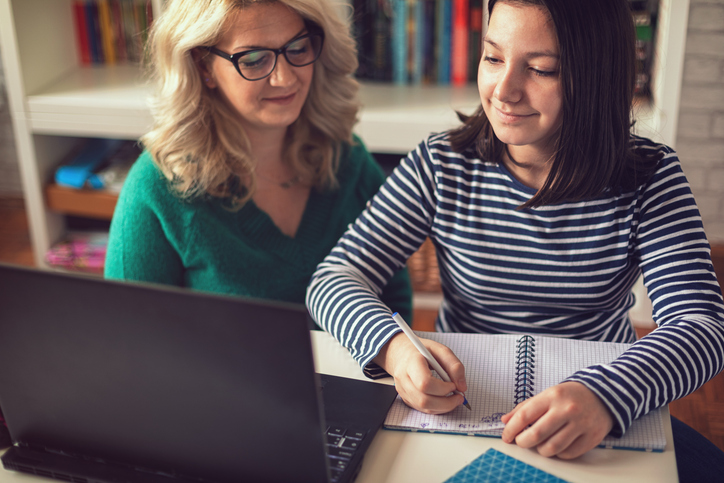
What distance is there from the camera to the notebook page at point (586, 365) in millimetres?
794

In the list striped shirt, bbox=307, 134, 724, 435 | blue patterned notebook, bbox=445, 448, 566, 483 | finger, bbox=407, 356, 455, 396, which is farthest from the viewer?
striped shirt, bbox=307, 134, 724, 435

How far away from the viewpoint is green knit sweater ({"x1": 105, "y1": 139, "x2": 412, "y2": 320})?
1.22m

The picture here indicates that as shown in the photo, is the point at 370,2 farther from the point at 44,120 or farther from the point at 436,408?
the point at 436,408

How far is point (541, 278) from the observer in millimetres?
1098

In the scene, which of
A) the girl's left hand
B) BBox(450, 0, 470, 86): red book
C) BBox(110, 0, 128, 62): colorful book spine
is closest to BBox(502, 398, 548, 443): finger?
the girl's left hand

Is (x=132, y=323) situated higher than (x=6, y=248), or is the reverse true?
(x=132, y=323)

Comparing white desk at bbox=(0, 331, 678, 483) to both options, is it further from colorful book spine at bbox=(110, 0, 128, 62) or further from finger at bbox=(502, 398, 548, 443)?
colorful book spine at bbox=(110, 0, 128, 62)

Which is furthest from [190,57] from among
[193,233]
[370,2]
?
[370,2]

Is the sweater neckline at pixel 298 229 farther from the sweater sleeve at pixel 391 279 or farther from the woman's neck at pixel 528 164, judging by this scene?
the woman's neck at pixel 528 164

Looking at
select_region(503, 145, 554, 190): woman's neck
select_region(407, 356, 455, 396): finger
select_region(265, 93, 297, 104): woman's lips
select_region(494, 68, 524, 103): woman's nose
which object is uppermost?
select_region(494, 68, 524, 103): woman's nose

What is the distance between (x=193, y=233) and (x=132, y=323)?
2.02 feet

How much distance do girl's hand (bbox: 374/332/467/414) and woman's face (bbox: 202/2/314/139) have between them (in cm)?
53

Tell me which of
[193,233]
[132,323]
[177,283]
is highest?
[132,323]

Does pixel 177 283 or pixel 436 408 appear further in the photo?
pixel 177 283
